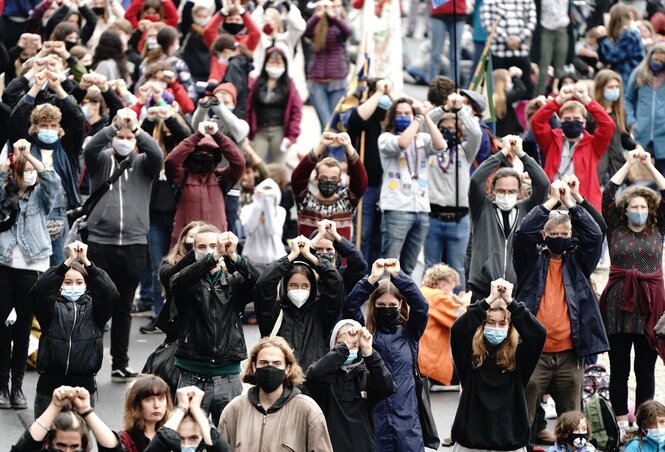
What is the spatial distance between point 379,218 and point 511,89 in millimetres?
3132

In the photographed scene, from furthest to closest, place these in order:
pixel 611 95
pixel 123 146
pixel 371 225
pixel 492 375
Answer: pixel 611 95 < pixel 371 225 < pixel 123 146 < pixel 492 375

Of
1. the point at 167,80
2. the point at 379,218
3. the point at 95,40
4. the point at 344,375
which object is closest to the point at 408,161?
the point at 379,218

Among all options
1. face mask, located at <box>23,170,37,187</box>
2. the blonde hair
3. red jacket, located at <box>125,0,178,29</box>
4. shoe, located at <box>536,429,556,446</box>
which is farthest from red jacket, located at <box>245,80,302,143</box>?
shoe, located at <box>536,429,556,446</box>

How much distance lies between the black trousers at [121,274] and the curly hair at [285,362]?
10.6 ft

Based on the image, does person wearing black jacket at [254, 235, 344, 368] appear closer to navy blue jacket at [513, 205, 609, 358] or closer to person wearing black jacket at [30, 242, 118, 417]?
person wearing black jacket at [30, 242, 118, 417]

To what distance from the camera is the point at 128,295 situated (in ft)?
44.7

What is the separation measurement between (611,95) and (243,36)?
179 inches

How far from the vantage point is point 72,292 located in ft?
38.8

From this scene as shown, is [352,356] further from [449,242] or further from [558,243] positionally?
[449,242]

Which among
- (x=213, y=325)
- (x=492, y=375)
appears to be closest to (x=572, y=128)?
(x=492, y=375)

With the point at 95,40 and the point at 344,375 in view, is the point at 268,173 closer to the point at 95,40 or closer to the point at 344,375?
the point at 95,40

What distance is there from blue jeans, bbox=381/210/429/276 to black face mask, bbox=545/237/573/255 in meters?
2.81

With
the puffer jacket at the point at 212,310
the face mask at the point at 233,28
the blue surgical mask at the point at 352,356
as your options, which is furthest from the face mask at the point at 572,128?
the face mask at the point at 233,28

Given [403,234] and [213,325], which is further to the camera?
[403,234]
